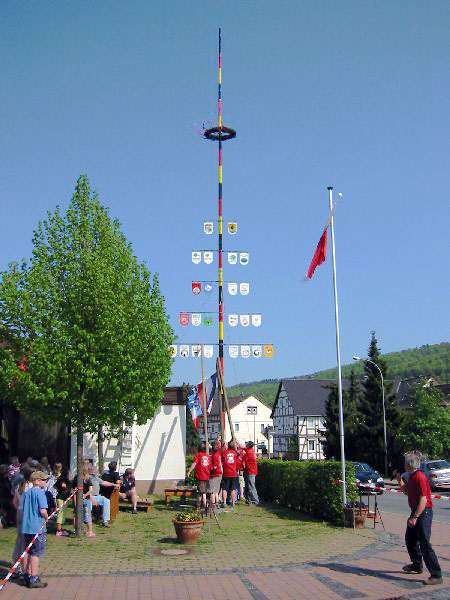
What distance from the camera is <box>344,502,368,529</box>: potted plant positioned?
46.5 feet

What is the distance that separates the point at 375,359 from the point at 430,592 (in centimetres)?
4747

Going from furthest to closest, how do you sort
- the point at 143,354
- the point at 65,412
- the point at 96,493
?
the point at 143,354 < the point at 96,493 < the point at 65,412

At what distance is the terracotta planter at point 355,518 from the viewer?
14164 mm

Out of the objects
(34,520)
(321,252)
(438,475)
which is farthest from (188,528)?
(438,475)

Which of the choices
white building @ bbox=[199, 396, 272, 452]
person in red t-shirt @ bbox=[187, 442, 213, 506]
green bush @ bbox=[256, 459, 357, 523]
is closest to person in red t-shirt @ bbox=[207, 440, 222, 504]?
person in red t-shirt @ bbox=[187, 442, 213, 506]

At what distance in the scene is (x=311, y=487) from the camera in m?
15.9

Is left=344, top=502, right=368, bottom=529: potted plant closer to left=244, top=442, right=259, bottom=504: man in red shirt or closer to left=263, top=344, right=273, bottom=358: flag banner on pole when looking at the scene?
left=244, top=442, right=259, bottom=504: man in red shirt

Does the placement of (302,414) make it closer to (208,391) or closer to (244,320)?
(244,320)

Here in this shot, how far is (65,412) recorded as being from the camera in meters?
13.8

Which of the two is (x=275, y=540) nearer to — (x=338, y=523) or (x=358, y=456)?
(x=338, y=523)

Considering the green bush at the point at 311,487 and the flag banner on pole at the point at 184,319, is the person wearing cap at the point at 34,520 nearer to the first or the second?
the green bush at the point at 311,487

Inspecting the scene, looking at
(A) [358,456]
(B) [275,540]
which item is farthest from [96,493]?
(A) [358,456]

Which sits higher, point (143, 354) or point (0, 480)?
point (143, 354)

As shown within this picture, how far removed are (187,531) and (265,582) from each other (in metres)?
3.20
